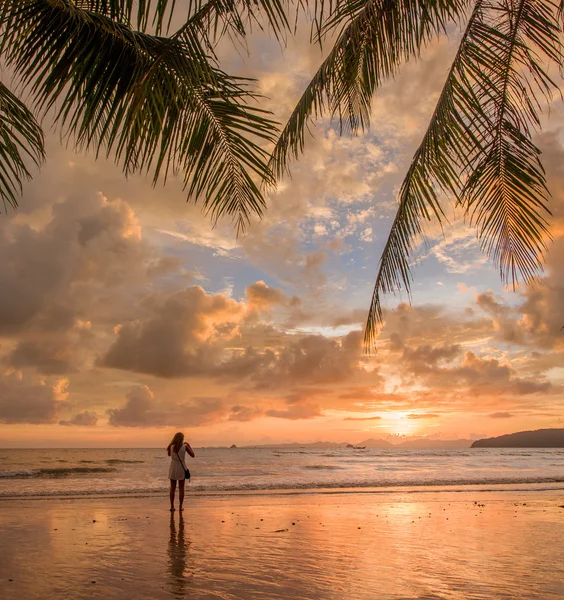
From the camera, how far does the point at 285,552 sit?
6914mm

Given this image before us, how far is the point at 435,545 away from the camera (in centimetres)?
726

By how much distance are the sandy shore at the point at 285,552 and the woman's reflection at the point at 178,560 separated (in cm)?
2

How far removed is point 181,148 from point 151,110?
31 cm

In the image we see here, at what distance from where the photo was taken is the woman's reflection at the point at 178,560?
17.3ft

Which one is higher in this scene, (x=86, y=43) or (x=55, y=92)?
(x=86, y=43)

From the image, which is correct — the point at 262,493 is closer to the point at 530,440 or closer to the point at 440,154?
the point at 440,154

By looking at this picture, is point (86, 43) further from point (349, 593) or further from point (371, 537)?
point (371, 537)

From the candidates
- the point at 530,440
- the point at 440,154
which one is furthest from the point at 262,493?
the point at 530,440

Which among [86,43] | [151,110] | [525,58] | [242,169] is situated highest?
[525,58]

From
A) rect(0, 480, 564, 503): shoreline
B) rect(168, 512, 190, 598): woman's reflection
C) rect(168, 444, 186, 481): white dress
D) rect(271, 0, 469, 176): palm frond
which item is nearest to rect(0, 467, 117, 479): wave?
rect(0, 480, 564, 503): shoreline

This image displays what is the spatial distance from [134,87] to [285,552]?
5806 mm

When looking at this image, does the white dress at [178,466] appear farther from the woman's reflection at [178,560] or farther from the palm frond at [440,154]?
the palm frond at [440,154]

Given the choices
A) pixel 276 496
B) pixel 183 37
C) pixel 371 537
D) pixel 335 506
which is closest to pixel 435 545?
pixel 371 537

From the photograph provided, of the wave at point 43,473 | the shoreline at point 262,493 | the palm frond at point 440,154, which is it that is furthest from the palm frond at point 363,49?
the wave at point 43,473
